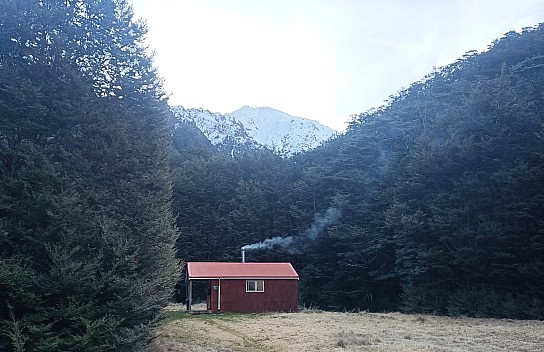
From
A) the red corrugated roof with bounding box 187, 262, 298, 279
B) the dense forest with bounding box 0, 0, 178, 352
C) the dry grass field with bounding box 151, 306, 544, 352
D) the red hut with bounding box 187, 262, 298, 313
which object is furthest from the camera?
the red corrugated roof with bounding box 187, 262, 298, 279

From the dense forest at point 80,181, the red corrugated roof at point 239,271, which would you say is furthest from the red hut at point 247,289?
the dense forest at point 80,181

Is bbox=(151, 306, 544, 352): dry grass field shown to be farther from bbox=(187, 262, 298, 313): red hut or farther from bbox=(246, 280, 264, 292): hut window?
bbox=(246, 280, 264, 292): hut window

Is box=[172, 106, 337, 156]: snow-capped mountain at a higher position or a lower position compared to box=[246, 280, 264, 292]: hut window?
higher

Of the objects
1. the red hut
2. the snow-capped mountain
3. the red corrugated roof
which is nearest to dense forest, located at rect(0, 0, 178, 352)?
the red hut

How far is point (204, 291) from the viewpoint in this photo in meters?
38.9

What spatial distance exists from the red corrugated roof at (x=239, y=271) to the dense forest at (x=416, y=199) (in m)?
7.23

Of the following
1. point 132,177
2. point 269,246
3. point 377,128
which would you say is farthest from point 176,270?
point 377,128

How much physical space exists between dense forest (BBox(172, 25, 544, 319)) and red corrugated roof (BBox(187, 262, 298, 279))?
23.7 ft

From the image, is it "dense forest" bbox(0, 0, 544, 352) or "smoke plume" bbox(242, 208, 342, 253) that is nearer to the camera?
"dense forest" bbox(0, 0, 544, 352)

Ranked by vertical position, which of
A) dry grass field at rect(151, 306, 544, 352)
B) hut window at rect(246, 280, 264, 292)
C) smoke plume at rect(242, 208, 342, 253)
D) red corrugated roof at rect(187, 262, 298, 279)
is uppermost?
smoke plume at rect(242, 208, 342, 253)

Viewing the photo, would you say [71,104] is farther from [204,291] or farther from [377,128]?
[377,128]

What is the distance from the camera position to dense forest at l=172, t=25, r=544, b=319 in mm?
25531

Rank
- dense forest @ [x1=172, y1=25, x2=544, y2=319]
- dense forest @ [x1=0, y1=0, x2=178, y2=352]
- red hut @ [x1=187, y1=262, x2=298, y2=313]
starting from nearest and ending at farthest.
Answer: dense forest @ [x1=0, y1=0, x2=178, y2=352]
dense forest @ [x1=172, y1=25, x2=544, y2=319]
red hut @ [x1=187, y1=262, x2=298, y2=313]

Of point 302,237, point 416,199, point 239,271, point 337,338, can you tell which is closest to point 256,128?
point 302,237
